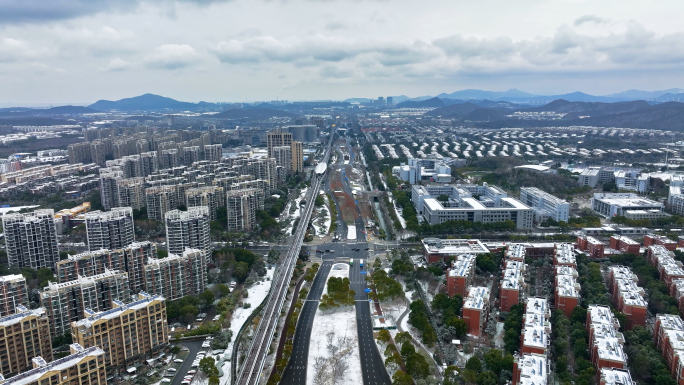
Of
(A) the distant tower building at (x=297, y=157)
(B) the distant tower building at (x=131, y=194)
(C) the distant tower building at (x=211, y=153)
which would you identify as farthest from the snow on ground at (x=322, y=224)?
(C) the distant tower building at (x=211, y=153)

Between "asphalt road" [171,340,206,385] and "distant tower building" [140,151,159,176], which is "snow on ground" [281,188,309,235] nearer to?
"asphalt road" [171,340,206,385]

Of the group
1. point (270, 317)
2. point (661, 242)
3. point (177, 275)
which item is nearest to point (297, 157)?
point (177, 275)

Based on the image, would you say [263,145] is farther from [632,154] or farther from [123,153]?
[632,154]

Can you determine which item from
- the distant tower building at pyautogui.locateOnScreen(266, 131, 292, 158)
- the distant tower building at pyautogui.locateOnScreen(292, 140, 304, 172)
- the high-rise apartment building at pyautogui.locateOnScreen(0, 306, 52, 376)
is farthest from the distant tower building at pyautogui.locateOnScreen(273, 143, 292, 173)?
the high-rise apartment building at pyautogui.locateOnScreen(0, 306, 52, 376)

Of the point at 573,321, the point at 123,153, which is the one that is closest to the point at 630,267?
the point at 573,321

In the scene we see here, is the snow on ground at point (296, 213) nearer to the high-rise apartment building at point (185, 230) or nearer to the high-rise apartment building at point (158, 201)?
the high-rise apartment building at point (185, 230)

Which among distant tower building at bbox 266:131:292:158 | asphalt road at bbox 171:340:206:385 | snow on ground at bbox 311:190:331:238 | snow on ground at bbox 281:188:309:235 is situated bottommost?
asphalt road at bbox 171:340:206:385
